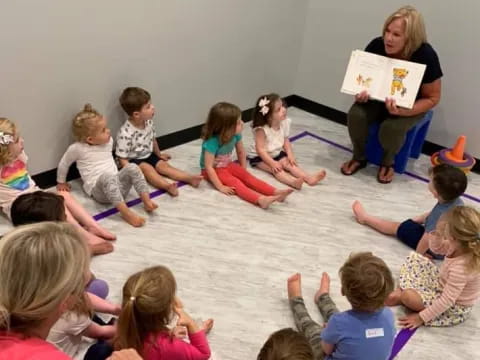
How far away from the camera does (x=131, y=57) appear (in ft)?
9.35

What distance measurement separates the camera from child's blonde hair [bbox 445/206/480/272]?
1.96 meters

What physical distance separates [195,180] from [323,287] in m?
0.99

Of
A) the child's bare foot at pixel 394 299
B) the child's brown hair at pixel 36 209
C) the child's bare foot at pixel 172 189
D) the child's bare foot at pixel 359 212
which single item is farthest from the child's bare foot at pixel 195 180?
the child's bare foot at pixel 394 299

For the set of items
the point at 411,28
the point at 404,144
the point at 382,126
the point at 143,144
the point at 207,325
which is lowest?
the point at 207,325

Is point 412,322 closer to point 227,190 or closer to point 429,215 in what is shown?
point 429,215

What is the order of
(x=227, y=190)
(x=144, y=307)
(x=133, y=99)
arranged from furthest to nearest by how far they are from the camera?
1. (x=227, y=190)
2. (x=133, y=99)
3. (x=144, y=307)

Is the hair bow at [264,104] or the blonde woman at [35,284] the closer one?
the blonde woman at [35,284]

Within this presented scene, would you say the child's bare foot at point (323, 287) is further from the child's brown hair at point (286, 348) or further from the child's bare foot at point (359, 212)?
the child's brown hair at point (286, 348)

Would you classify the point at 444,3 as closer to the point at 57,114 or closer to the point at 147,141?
the point at 147,141

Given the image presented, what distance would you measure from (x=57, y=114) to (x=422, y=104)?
2.00 m

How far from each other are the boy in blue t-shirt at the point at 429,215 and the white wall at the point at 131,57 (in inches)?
49.0

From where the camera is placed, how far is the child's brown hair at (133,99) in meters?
2.79

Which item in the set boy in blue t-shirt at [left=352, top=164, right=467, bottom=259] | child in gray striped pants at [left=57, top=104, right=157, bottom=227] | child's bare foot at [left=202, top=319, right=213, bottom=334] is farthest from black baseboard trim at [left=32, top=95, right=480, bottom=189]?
child's bare foot at [left=202, top=319, right=213, bottom=334]

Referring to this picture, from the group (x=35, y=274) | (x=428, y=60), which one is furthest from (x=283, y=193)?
(x=35, y=274)
